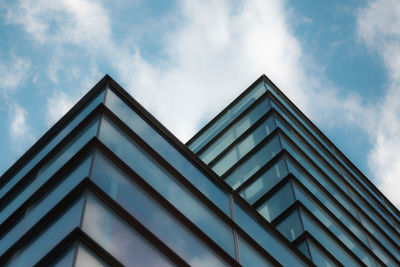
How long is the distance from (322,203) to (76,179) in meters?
14.2

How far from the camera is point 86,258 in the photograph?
28.1 ft

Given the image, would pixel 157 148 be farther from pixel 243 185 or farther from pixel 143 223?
pixel 243 185

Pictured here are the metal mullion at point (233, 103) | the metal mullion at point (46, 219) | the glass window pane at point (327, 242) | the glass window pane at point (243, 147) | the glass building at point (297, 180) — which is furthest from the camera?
the metal mullion at point (233, 103)

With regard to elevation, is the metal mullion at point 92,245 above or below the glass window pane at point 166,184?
below

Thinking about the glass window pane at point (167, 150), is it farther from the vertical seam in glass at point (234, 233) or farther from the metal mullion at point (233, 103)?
the metal mullion at point (233, 103)

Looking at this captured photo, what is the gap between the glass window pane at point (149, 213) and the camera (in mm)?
10445

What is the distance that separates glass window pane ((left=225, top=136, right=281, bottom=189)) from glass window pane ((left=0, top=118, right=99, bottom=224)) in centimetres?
1188

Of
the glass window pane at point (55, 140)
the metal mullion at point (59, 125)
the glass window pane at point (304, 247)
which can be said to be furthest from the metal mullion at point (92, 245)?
the glass window pane at point (304, 247)

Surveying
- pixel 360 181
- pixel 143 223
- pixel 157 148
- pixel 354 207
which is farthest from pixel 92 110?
pixel 360 181

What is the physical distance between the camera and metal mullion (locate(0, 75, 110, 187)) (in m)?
13.6

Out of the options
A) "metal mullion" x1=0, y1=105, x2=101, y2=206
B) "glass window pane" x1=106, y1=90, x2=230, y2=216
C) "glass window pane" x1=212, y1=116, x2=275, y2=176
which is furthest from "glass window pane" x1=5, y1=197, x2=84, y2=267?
"glass window pane" x1=212, y1=116, x2=275, y2=176

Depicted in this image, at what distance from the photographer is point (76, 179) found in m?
10.5

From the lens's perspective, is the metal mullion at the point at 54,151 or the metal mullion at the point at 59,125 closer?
the metal mullion at the point at 54,151

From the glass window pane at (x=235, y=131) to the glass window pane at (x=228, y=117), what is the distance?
0.83 meters
